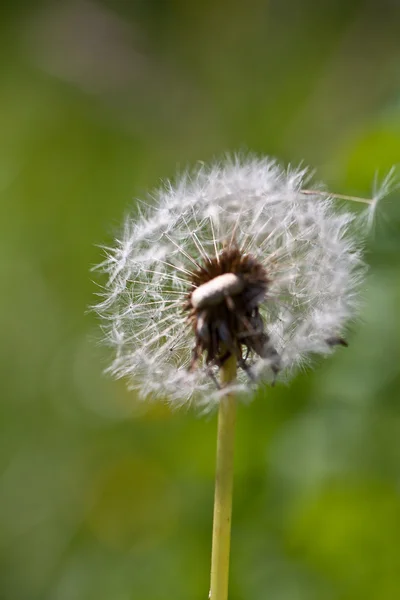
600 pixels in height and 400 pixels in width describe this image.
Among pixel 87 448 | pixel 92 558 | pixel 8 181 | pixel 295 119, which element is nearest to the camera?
pixel 92 558

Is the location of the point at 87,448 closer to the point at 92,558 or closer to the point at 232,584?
the point at 92,558

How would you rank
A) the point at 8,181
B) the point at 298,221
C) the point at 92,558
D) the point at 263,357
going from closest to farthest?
the point at 263,357
the point at 298,221
the point at 92,558
the point at 8,181

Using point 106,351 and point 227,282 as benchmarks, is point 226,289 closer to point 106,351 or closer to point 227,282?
point 227,282

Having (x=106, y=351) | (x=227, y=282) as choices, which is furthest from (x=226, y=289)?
(x=106, y=351)

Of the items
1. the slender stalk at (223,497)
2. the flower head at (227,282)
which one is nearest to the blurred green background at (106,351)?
the flower head at (227,282)

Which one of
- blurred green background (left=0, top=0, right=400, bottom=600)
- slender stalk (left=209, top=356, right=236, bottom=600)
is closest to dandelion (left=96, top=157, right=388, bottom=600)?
slender stalk (left=209, top=356, right=236, bottom=600)

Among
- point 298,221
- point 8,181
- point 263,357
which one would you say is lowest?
point 263,357

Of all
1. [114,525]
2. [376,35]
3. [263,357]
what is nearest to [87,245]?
[114,525]

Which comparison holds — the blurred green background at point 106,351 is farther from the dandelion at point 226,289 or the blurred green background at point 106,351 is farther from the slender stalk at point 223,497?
the slender stalk at point 223,497
